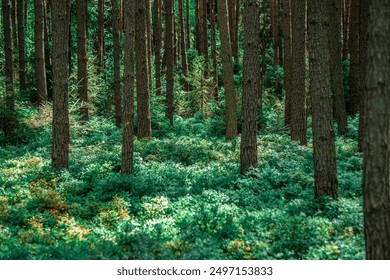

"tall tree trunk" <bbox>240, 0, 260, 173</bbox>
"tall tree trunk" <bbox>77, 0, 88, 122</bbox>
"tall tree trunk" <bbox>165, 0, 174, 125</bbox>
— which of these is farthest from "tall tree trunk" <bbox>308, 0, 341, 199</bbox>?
"tall tree trunk" <bbox>77, 0, 88, 122</bbox>

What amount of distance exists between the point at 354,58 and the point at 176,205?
13.4m

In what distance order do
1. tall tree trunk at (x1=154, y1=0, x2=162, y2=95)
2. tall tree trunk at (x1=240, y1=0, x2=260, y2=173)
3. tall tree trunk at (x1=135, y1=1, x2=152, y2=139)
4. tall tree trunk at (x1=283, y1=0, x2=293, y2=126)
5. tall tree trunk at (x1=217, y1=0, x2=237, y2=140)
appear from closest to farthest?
tall tree trunk at (x1=240, y1=0, x2=260, y2=173) < tall tree trunk at (x1=217, y1=0, x2=237, y2=140) < tall tree trunk at (x1=135, y1=1, x2=152, y2=139) < tall tree trunk at (x1=283, y1=0, x2=293, y2=126) < tall tree trunk at (x1=154, y1=0, x2=162, y2=95)

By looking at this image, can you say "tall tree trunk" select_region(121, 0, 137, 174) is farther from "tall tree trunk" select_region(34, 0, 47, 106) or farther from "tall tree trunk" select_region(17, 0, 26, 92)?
"tall tree trunk" select_region(17, 0, 26, 92)

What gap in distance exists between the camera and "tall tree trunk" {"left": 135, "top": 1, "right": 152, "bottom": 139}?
13781mm

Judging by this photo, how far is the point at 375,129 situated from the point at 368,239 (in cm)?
126

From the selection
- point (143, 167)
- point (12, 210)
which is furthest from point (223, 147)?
point (12, 210)

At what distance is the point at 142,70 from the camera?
13953 mm

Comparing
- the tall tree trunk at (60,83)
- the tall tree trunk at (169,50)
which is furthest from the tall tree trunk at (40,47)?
Answer: the tall tree trunk at (60,83)

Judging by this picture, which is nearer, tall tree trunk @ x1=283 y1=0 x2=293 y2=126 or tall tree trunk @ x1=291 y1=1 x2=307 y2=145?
tall tree trunk @ x1=291 y1=1 x2=307 y2=145

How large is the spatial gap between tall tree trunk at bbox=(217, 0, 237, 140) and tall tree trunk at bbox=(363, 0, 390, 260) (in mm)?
9287

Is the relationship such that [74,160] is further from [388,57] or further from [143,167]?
[388,57]

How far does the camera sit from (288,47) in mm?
15625

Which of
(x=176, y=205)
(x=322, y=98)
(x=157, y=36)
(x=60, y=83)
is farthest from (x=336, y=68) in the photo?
(x=60, y=83)

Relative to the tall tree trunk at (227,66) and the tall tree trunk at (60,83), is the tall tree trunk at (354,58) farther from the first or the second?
the tall tree trunk at (60,83)
